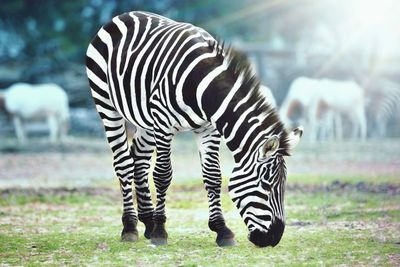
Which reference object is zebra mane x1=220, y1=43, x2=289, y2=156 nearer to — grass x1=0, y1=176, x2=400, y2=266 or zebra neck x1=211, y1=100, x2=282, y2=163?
zebra neck x1=211, y1=100, x2=282, y2=163

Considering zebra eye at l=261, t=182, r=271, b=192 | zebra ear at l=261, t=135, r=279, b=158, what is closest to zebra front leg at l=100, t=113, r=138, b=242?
zebra eye at l=261, t=182, r=271, b=192

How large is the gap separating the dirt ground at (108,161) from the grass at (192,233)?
2231 mm

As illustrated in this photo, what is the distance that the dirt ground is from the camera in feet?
38.7

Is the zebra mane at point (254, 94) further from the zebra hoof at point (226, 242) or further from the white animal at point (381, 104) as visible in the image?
the white animal at point (381, 104)

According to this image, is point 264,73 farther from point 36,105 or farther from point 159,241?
point 159,241

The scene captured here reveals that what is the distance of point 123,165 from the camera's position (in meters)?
6.20

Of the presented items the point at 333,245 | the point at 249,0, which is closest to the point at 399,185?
the point at 333,245

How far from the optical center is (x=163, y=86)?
18.1 feet

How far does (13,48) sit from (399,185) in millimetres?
14198

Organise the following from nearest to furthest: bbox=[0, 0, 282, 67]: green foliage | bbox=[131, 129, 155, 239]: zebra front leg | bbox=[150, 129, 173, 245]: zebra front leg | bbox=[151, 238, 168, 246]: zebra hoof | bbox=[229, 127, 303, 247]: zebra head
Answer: bbox=[229, 127, 303, 247]: zebra head
bbox=[150, 129, 173, 245]: zebra front leg
bbox=[151, 238, 168, 246]: zebra hoof
bbox=[131, 129, 155, 239]: zebra front leg
bbox=[0, 0, 282, 67]: green foliage

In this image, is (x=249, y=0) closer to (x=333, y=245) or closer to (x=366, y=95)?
(x=366, y=95)

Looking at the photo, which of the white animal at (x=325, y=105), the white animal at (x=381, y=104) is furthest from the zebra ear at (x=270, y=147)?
the white animal at (x=381, y=104)

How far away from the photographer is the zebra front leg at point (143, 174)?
6156mm

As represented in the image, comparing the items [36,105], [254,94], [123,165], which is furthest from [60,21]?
[254,94]
